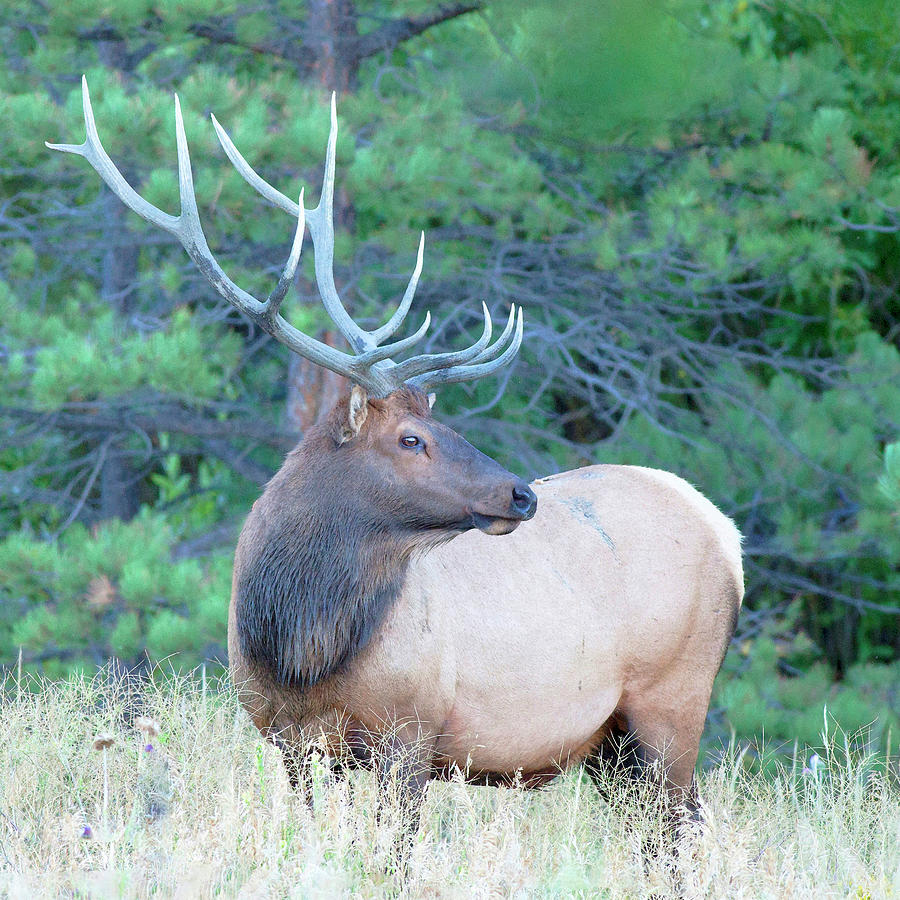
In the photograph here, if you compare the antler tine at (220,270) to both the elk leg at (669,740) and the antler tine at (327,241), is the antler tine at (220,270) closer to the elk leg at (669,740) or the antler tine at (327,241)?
the antler tine at (327,241)

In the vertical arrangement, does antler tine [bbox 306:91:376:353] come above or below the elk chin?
above

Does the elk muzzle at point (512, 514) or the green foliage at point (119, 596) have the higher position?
the elk muzzle at point (512, 514)

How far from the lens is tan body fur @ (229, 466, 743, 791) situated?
3.72 meters

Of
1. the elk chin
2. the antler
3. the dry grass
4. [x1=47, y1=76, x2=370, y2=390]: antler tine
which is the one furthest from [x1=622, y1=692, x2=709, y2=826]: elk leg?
[x1=47, y1=76, x2=370, y2=390]: antler tine

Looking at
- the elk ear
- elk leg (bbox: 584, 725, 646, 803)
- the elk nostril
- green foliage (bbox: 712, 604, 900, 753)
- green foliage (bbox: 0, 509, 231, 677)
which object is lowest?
green foliage (bbox: 712, 604, 900, 753)

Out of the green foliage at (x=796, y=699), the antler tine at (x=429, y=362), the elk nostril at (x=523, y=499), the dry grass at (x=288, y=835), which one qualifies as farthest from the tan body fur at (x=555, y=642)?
the green foliage at (x=796, y=699)

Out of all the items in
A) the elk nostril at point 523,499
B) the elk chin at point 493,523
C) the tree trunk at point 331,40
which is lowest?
the elk chin at point 493,523

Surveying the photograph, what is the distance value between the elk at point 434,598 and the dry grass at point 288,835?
17 centimetres

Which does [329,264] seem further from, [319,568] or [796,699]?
[796,699]

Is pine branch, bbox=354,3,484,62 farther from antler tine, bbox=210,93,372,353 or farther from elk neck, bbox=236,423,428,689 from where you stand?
elk neck, bbox=236,423,428,689

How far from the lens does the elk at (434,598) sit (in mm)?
3705

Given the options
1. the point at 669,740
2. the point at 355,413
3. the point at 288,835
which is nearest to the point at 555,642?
the point at 669,740

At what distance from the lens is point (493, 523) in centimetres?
371

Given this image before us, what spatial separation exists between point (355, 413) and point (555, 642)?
0.95m
